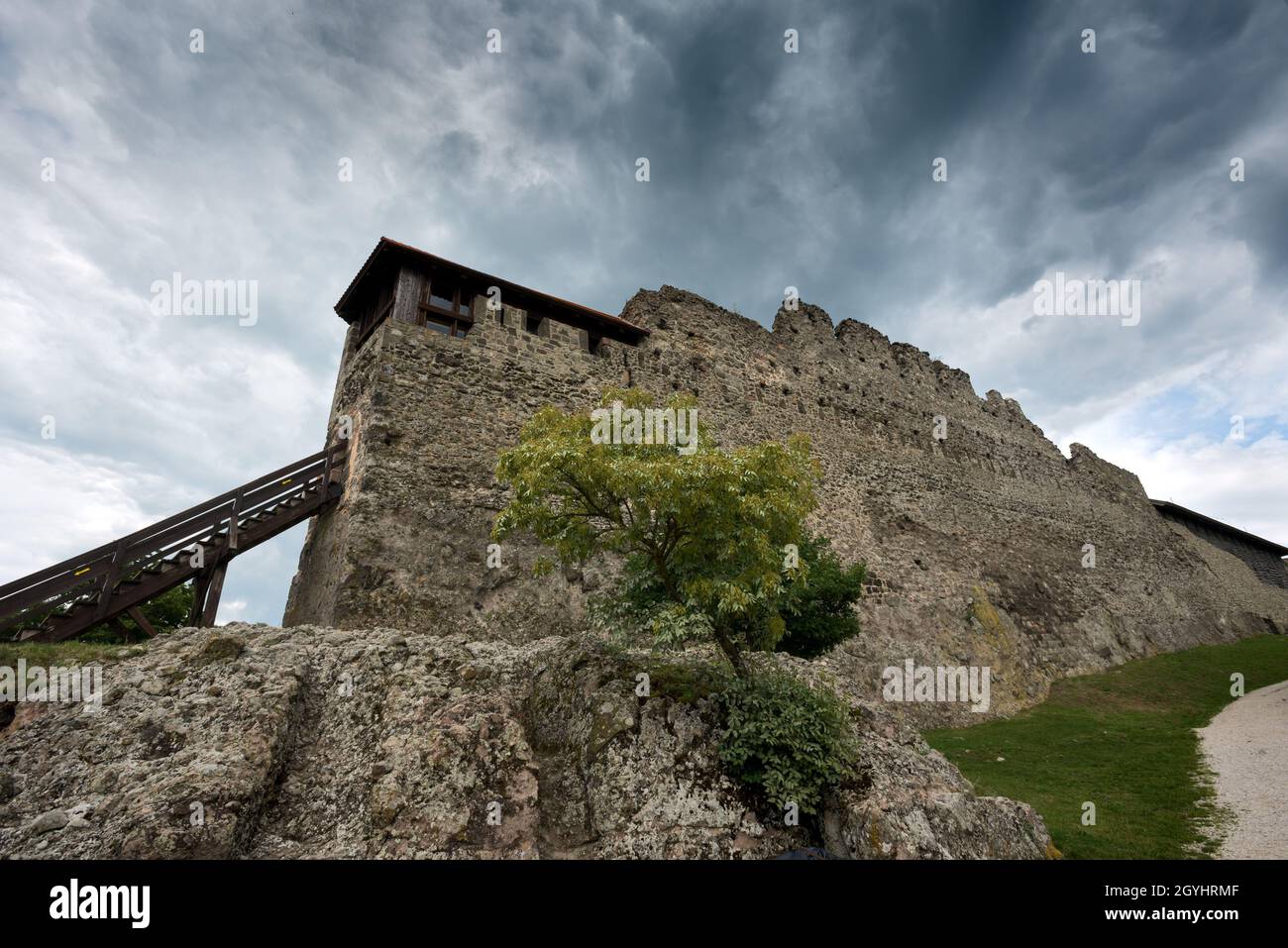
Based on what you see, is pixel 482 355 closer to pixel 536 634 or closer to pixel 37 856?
pixel 536 634

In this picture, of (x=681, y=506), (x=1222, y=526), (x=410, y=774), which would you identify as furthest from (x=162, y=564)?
(x=1222, y=526)

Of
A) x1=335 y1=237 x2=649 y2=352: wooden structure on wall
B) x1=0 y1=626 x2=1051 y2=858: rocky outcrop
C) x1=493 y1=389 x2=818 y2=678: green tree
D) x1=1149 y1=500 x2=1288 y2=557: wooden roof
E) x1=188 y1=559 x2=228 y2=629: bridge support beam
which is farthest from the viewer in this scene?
x1=1149 y1=500 x2=1288 y2=557: wooden roof

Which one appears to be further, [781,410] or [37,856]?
[781,410]

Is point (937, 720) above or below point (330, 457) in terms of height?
below

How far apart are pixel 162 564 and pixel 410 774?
613cm

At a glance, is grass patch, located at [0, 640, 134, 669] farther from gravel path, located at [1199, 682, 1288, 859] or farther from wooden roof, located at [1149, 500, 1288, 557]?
wooden roof, located at [1149, 500, 1288, 557]

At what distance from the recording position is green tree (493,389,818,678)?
6.94 meters

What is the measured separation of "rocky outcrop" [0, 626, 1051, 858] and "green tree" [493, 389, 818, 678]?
1.49 m

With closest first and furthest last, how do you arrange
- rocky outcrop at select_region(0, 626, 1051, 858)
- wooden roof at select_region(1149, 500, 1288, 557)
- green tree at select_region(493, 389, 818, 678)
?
A: rocky outcrop at select_region(0, 626, 1051, 858), green tree at select_region(493, 389, 818, 678), wooden roof at select_region(1149, 500, 1288, 557)

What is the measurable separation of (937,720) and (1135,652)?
48.2 feet

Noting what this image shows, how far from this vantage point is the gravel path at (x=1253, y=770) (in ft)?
23.1

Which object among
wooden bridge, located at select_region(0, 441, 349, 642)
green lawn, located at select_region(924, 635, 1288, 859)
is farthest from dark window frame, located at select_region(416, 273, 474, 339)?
green lawn, located at select_region(924, 635, 1288, 859)

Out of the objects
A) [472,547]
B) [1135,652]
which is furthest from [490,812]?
[1135,652]
